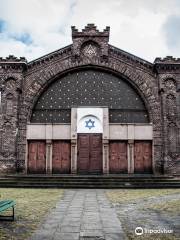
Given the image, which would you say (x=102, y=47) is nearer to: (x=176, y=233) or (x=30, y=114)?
(x=30, y=114)

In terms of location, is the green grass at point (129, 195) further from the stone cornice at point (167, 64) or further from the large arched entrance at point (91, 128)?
the stone cornice at point (167, 64)

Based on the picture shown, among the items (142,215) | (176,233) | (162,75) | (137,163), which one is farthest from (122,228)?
(162,75)

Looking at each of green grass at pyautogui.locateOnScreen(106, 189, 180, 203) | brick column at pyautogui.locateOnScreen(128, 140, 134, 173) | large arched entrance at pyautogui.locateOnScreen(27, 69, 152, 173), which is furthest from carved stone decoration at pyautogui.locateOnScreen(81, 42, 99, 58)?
green grass at pyautogui.locateOnScreen(106, 189, 180, 203)

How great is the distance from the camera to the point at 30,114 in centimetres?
2462

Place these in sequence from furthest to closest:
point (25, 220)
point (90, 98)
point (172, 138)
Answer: point (90, 98) < point (172, 138) < point (25, 220)

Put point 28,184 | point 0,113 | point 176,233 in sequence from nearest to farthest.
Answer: point 176,233
point 28,184
point 0,113

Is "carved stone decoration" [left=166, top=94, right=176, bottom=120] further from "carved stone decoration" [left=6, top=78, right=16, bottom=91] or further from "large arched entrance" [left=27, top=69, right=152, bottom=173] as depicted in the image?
"carved stone decoration" [left=6, top=78, right=16, bottom=91]

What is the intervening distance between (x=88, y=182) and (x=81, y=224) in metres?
11.7

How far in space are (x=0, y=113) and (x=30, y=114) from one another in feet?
6.89

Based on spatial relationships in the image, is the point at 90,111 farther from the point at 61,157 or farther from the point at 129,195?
the point at 129,195

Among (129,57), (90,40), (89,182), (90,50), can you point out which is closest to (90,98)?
(90,50)

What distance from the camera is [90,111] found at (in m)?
24.6

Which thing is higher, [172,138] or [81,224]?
[172,138]

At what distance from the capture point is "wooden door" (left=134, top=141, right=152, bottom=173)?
2402 cm
